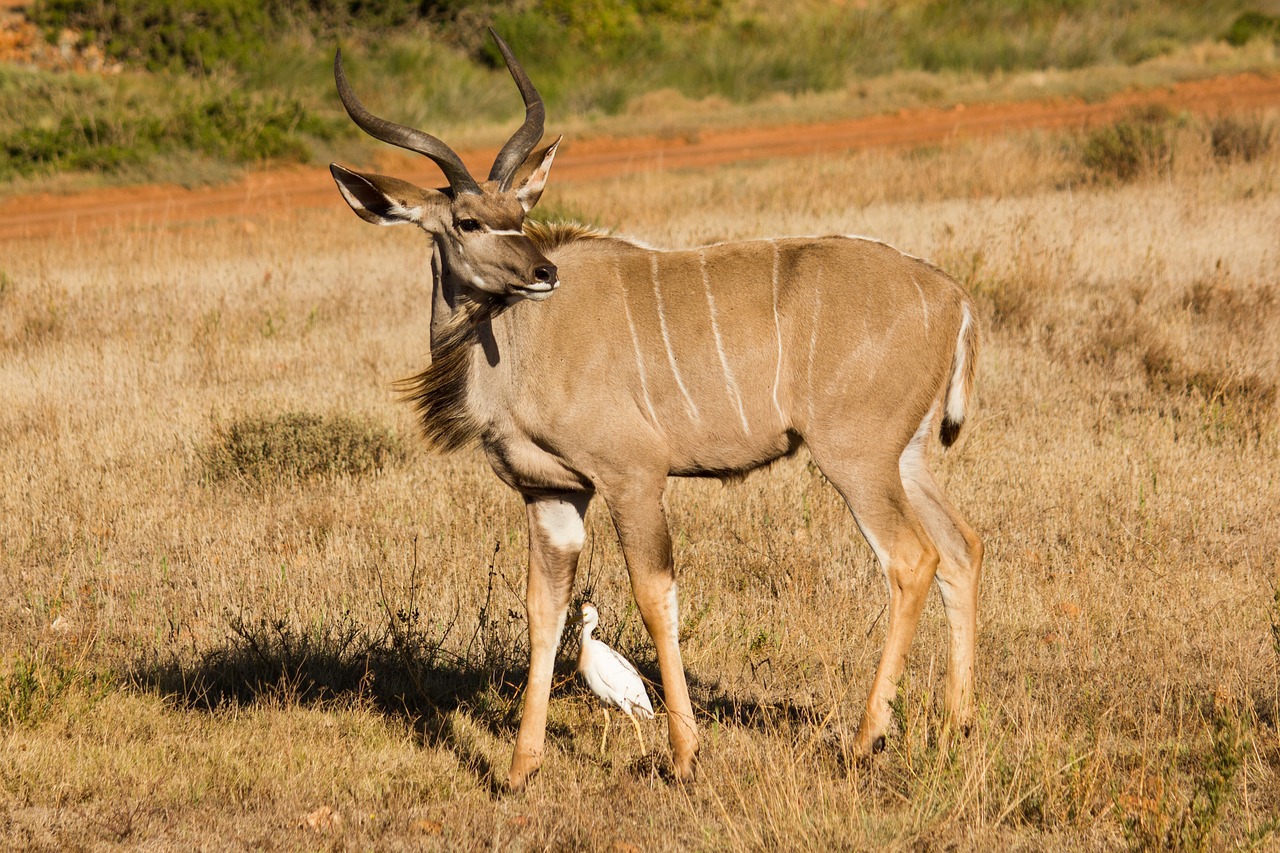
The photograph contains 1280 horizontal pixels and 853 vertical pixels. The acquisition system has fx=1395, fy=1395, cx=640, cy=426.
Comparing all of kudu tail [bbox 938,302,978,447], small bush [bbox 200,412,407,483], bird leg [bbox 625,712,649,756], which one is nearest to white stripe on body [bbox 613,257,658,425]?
bird leg [bbox 625,712,649,756]

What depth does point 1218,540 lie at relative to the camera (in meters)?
6.42

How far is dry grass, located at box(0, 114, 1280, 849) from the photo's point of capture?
4.31 meters

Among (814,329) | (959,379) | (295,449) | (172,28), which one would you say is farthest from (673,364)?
(172,28)

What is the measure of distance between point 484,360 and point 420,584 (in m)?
1.81

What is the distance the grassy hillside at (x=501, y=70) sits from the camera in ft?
58.8

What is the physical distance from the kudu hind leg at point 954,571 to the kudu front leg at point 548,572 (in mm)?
1236

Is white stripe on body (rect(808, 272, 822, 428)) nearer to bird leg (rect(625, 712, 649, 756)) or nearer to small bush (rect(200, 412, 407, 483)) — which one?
bird leg (rect(625, 712, 649, 756))

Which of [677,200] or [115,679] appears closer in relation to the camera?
[115,679]

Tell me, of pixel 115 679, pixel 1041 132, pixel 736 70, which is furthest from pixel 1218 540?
pixel 736 70

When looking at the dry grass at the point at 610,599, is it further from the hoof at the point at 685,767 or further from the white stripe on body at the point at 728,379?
the white stripe on body at the point at 728,379

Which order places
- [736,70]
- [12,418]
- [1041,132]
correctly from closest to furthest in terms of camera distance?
[12,418] → [1041,132] → [736,70]

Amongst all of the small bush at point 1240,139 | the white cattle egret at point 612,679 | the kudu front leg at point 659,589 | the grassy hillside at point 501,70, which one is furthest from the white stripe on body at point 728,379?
the grassy hillside at point 501,70

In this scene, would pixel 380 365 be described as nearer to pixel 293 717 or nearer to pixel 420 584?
pixel 420 584

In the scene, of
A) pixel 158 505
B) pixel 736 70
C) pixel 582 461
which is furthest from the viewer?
pixel 736 70
